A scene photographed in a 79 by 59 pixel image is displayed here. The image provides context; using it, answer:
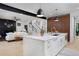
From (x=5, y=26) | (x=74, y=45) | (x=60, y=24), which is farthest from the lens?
(x=74, y=45)

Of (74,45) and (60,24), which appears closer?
(60,24)

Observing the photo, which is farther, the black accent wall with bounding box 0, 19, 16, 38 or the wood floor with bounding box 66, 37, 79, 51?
the wood floor with bounding box 66, 37, 79, 51

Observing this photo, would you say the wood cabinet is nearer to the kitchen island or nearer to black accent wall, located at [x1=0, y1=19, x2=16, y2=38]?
the kitchen island

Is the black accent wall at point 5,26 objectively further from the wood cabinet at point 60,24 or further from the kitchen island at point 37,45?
the wood cabinet at point 60,24

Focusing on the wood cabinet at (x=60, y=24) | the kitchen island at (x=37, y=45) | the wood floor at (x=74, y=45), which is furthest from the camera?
the wood floor at (x=74, y=45)

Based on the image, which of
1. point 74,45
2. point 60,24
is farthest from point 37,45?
point 74,45

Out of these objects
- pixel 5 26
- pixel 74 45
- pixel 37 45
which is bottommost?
pixel 74 45

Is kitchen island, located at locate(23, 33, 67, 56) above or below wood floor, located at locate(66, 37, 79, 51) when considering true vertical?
above

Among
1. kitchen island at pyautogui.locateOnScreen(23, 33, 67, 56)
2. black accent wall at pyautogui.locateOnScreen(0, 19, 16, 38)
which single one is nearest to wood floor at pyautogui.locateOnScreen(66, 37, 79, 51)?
kitchen island at pyautogui.locateOnScreen(23, 33, 67, 56)

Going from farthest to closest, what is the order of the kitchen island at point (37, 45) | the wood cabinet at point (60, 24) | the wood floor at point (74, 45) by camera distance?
the wood floor at point (74, 45) → the wood cabinet at point (60, 24) → the kitchen island at point (37, 45)

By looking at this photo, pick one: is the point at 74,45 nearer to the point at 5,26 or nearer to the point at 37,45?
the point at 37,45

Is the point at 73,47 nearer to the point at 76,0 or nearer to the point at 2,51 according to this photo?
the point at 76,0

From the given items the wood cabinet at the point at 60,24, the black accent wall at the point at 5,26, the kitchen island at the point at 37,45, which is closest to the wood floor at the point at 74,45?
the wood cabinet at the point at 60,24

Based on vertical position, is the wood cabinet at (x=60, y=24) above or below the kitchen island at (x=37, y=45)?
above
